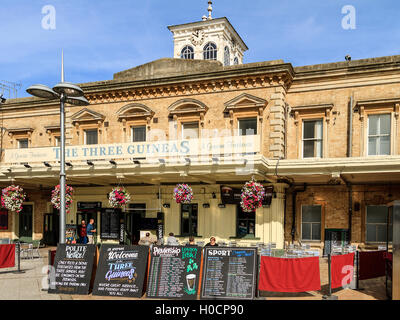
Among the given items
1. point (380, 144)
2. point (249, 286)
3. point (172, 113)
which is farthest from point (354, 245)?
point (172, 113)

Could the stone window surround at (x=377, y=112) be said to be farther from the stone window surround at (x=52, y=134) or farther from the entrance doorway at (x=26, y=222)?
the entrance doorway at (x=26, y=222)

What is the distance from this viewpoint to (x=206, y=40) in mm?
59469

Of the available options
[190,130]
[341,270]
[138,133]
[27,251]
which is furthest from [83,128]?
[341,270]

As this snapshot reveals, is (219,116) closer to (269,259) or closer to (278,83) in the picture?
(278,83)

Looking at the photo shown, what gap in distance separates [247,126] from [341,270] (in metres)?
9.67

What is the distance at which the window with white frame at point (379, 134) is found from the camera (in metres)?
17.5

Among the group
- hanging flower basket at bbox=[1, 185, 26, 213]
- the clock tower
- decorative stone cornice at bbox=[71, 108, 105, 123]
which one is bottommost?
hanging flower basket at bbox=[1, 185, 26, 213]

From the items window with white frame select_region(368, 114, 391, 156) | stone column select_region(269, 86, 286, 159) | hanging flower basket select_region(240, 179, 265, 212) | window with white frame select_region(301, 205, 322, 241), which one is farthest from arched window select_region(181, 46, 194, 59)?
hanging flower basket select_region(240, 179, 265, 212)

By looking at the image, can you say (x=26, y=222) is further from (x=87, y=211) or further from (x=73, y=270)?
(x=73, y=270)

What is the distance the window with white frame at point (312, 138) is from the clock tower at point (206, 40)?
40707 millimetres

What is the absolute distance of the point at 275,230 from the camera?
17.9 meters

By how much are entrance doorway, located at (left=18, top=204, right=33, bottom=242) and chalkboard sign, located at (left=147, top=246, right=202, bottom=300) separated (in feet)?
54.3

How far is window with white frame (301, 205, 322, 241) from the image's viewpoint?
60.5ft

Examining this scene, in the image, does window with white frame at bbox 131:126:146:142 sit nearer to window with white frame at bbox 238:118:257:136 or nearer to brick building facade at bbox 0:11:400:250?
brick building facade at bbox 0:11:400:250
